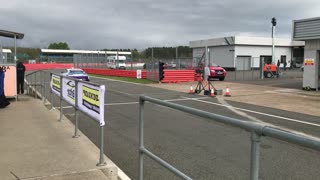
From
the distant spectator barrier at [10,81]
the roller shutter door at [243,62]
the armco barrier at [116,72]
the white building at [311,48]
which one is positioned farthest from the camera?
the roller shutter door at [243,62]

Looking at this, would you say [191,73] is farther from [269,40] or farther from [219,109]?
[269,40]

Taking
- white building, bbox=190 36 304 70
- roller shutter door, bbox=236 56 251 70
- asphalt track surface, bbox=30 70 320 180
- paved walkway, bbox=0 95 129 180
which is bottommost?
paved walkway, bbox=0 95 129 180

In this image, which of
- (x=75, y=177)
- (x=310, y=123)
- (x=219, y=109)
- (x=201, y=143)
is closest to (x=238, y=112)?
(x=219, y=109)

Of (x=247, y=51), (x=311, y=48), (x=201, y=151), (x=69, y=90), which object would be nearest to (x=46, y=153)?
(x=69, y=90)

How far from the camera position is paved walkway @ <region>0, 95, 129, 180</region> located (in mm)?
5352

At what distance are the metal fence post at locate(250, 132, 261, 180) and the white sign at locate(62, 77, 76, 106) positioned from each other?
6343 millimetres

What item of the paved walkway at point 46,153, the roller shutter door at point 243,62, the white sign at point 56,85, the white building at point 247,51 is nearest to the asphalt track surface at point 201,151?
the paved walkway at point 46,153

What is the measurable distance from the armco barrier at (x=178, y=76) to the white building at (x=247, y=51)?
2922 centimetres

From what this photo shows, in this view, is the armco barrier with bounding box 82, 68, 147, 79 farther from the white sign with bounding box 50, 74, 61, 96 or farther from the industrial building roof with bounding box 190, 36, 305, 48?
Answer: the industrial building roof with bounding box 190, 36, 305, 48

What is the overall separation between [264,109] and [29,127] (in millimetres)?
9261

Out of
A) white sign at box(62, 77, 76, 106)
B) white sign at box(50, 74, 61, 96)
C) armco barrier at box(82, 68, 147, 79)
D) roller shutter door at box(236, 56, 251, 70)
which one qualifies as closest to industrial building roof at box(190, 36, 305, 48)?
roller shutter door at box(236, 56, 251, 70)

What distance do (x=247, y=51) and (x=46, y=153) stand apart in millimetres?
60588

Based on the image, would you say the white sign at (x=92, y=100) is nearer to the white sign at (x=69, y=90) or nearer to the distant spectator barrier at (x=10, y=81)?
the white sign at (x=69, y=90)

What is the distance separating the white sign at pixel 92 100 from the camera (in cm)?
591
